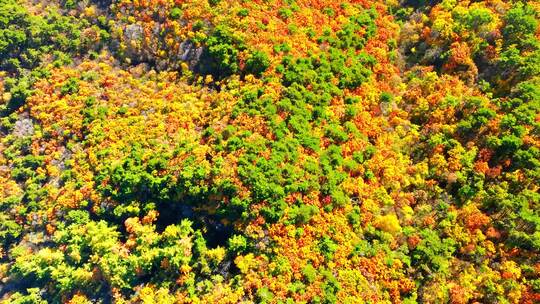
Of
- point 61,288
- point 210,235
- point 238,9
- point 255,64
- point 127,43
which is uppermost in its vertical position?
point 238,9

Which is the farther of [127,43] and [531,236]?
[127,43]

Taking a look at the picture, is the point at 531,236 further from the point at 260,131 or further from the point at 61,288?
the point at 61,288

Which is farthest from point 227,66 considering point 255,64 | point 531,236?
point 531,236

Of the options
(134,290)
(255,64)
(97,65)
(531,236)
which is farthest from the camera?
(97,65)

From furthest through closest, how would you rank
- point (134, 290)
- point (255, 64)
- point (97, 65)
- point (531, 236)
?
1. point (97, 65)
2. point (255, 64)
3. point (134, 290)
4. point (531, 236)

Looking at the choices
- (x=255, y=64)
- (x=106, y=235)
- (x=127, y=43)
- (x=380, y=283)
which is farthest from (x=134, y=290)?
(x=127, y=43)

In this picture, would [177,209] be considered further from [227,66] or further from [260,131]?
[227,66]

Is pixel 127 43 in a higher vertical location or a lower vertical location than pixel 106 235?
higher
